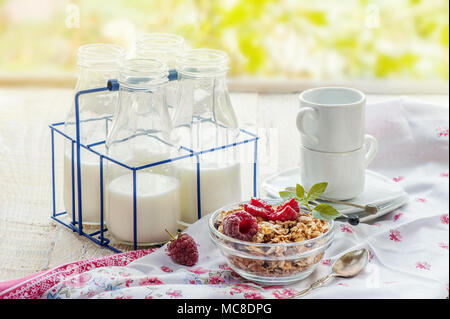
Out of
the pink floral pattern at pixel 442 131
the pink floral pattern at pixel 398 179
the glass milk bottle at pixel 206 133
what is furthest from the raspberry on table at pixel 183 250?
the pink floral pattern at pixel 442 131

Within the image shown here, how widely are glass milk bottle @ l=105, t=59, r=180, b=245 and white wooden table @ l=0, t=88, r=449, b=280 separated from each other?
68mm

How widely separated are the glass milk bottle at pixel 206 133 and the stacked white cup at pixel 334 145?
0.12 metres

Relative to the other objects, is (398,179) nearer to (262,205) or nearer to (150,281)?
(262,205)

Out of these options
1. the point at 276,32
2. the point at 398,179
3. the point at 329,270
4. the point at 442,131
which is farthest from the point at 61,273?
the point at 276,32

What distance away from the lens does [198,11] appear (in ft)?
6.63

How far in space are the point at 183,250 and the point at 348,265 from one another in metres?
0.22

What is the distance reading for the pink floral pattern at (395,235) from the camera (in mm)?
992

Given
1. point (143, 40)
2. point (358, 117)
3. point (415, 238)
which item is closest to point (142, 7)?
point (143, 40)

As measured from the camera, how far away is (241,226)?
849mm

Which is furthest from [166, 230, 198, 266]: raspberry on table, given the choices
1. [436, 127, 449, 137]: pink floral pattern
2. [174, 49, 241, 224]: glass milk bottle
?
[436, 127, 449, 137]: pink floral pattern

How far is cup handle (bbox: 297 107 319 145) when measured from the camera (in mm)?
1039

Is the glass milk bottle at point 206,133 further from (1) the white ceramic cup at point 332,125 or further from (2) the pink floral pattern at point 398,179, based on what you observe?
(2) the pink floral pattern at point 398,179

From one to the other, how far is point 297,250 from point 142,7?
1.37 m
